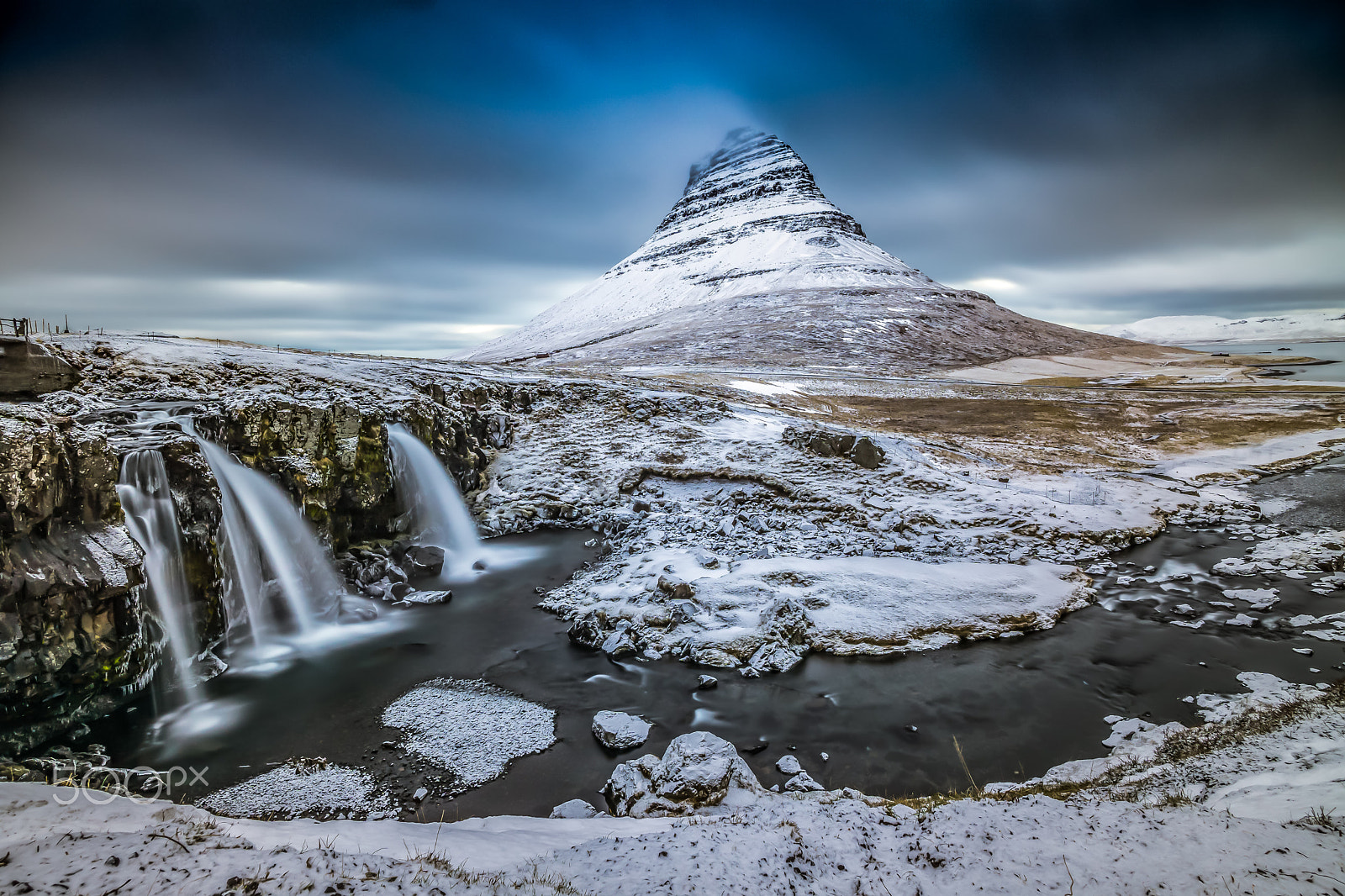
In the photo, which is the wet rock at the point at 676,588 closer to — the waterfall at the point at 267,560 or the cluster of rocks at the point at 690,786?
the cluster of rocks at the point at 690,786

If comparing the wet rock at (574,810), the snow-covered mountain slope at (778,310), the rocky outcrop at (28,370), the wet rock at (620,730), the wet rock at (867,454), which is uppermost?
the snow-covered mountain slope at (778,310)

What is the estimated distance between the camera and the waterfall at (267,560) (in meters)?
11.6

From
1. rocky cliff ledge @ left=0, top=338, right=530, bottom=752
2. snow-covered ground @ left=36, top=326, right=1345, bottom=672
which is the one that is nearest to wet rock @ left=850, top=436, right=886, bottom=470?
snow-covered ground @ left=36, top=326, right=1345, bottom=672

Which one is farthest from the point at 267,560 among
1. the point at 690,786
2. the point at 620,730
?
the point at 690,786

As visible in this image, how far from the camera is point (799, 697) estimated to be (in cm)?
935

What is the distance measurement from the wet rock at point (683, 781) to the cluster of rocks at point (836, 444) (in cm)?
1454

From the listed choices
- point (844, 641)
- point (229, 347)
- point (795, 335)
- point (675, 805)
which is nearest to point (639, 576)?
point (844, 641)

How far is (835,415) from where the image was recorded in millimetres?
33500

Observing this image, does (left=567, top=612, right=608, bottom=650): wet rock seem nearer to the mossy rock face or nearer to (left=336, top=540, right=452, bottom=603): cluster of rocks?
(left=336, top=540, right=452, bottom=603): cluster of rocks

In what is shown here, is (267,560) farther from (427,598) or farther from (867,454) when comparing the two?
(867,454)

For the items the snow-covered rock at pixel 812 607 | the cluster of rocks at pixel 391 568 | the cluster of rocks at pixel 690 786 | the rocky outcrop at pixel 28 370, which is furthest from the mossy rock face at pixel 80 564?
the cluster of rocks at pixel 690 786

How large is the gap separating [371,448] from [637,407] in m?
13.0

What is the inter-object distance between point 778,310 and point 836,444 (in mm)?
91778

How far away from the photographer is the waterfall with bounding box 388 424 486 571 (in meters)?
16.5
